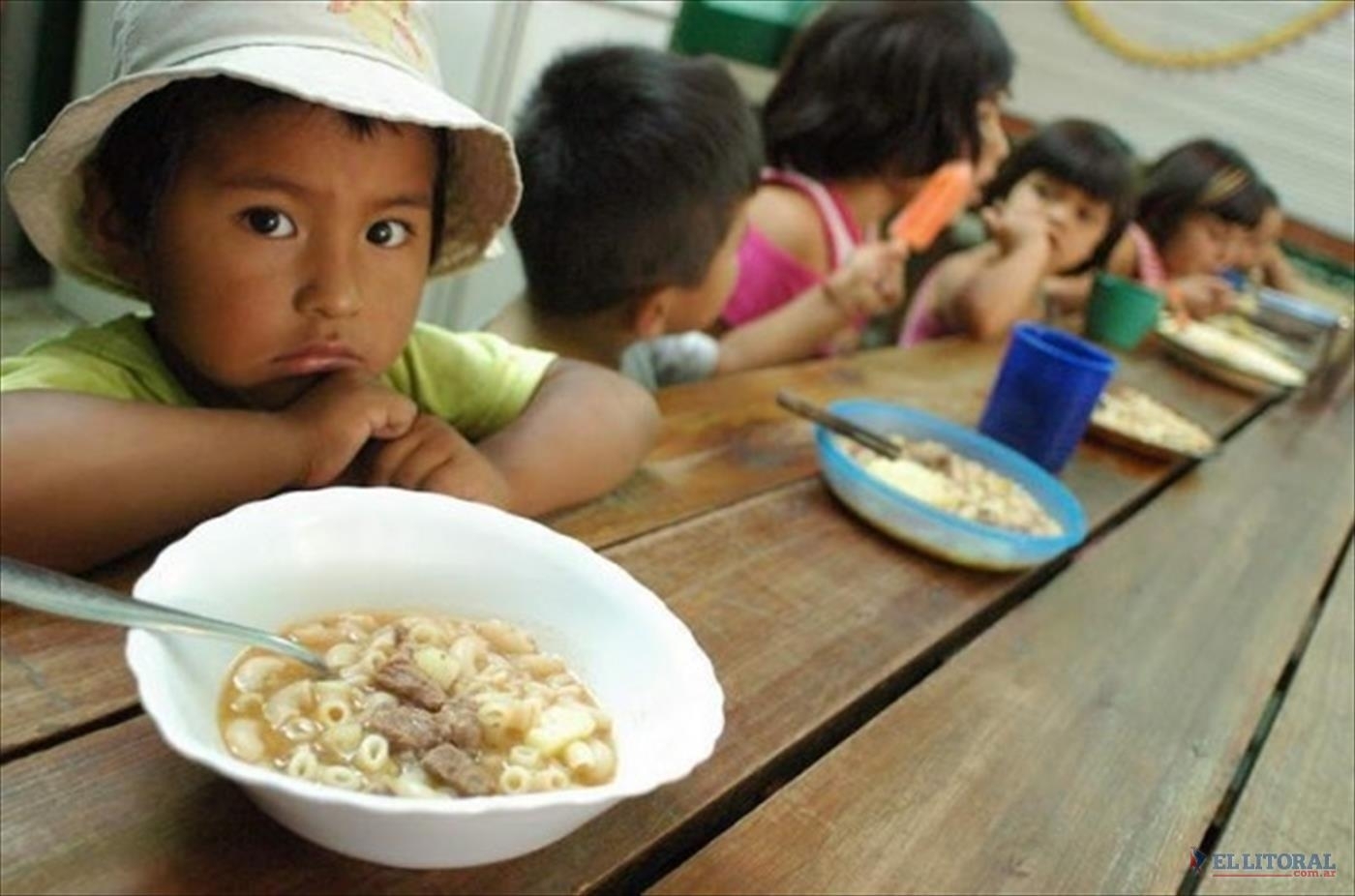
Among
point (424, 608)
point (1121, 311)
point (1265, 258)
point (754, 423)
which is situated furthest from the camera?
point (1265, 258)

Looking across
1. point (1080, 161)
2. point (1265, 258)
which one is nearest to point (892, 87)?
point (1080, 161)

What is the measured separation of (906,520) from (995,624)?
0.41 ft

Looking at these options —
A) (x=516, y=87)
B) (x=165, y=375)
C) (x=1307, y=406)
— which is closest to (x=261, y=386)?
(x=165, y=375)

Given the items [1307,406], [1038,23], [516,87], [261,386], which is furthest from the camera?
[1307,406]

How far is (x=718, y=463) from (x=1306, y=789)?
56cm

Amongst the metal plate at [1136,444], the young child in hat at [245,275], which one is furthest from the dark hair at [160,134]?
the metal plate at [1136,444]

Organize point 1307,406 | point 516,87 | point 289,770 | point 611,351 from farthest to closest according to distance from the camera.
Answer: point 1307,406
point 516,87
point 611,351
point 289,770

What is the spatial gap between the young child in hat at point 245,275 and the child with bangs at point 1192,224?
7.85 ft

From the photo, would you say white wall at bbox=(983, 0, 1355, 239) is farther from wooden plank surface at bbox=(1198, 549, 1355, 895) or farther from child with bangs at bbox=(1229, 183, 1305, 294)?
wooden plank surface at bbox=(1198, 549, 1355, 895)

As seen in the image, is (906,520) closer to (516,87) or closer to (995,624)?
(995,624)

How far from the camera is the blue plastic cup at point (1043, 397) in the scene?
122 centimetres

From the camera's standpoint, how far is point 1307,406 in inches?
89.3

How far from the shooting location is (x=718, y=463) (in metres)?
1.02

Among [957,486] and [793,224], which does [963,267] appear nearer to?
[793,224]
